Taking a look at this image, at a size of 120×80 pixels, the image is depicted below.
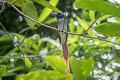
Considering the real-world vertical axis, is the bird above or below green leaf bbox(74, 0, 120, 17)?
below

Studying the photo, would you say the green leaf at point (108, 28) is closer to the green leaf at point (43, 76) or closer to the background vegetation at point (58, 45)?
the background vegetation at point (58, 45)

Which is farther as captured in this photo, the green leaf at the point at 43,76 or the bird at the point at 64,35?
the bird at the point at 64,35

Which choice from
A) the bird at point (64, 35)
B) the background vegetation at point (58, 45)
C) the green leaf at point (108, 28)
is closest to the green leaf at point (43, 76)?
the background vegetation at point (58, 45)

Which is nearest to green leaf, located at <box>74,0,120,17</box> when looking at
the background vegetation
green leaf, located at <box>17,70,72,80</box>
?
the background vegetation

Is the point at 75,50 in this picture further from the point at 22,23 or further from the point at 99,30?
the point at 22,23

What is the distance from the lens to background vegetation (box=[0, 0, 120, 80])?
0.23 metres

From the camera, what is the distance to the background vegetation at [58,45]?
234 millimetres

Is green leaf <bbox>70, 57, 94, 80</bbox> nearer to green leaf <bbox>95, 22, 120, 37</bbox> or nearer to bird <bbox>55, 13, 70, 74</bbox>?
green leaf <bbox>95, 22, 120, 37</bbox>

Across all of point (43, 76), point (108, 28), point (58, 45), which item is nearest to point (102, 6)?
point (108, 28)

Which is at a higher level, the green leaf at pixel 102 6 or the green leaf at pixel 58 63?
the green leaf at pixel 102 6

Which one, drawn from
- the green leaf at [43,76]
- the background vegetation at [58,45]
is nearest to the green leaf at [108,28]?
the background vegetation at [58,45]

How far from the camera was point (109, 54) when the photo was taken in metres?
1.34

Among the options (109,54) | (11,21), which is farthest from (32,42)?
(11,21)

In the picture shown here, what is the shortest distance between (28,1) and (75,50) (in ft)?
2.26
